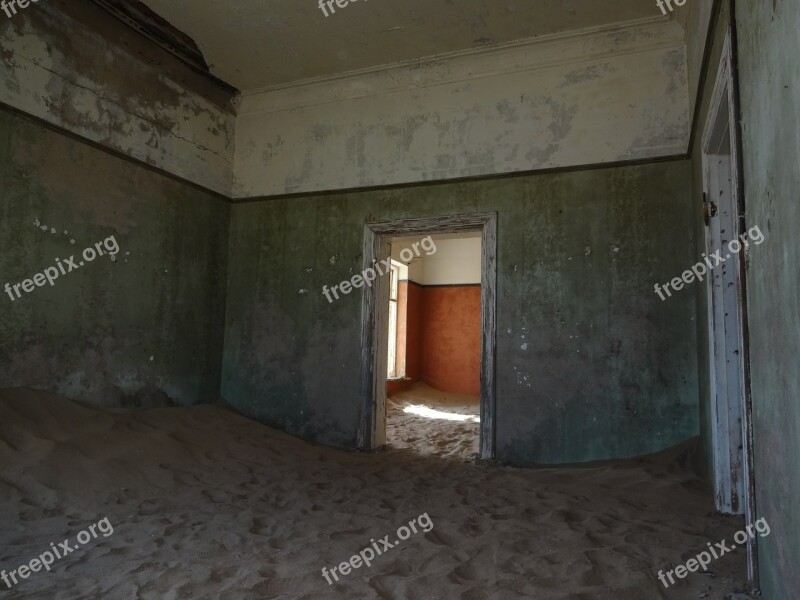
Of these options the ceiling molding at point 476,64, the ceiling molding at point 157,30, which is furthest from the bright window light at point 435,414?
the ceiling molding at point 157,30

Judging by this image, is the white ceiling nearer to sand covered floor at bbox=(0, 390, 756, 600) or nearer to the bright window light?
sand covered floor at bbox=(0, 390, 756, 600)

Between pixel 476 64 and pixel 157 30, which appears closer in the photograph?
pixel 157 30

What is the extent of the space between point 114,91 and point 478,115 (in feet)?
10.4

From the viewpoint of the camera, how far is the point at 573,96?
14.5ft

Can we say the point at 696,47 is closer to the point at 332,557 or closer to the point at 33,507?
the point at 332,557

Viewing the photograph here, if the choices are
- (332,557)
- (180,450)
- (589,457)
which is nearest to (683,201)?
(589,457)

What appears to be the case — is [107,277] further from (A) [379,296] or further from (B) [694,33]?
(B) [694,33]

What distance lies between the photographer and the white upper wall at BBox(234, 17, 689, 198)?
4.18 meters

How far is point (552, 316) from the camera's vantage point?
4.29 meters

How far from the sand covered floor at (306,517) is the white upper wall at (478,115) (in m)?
2.54

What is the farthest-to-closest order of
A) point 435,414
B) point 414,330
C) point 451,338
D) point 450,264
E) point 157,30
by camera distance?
point 450,264 → point 451,338 → point 414,330 → point 435,414 → point 157,30

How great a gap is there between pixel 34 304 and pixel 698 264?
4.84m

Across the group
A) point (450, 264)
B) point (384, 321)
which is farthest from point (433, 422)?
point (450, 264)

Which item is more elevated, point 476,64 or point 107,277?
point 476,64
